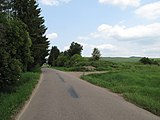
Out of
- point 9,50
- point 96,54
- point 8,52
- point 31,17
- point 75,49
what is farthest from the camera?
point 75,49

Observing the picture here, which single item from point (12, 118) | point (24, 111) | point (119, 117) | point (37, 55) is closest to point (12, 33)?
point (24, 111)

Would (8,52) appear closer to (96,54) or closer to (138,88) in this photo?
(138,88)

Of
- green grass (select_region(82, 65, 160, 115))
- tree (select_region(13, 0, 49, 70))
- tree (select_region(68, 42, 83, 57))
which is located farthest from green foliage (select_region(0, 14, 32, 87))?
tree (select_region(68, 42, 83, 57))

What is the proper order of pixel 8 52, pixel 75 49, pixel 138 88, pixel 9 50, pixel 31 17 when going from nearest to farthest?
pixel 8 52
pixel 9 50
pixel 138 88
pixel 31 17
pixel 75 49

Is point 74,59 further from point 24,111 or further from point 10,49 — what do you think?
point 24,111

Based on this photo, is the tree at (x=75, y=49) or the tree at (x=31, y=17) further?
the tree at (x=75, y=49)

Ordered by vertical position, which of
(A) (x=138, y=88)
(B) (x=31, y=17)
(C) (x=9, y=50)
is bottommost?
(A) (x=138, y=88)

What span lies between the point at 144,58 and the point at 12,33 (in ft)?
288

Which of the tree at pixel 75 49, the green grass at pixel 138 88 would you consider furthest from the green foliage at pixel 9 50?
the tree at pixel 75 49

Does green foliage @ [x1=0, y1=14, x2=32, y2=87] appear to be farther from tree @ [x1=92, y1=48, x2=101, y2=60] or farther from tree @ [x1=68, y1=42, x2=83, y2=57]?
tree @ [x1=68, y1=42, x2=83, y2=57]

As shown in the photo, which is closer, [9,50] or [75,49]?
[9,50]

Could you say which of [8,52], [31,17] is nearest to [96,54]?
[31,17]

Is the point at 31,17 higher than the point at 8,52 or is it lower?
higher

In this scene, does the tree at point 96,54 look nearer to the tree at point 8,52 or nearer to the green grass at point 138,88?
the green grass at point 138,88
